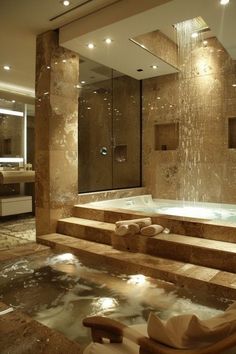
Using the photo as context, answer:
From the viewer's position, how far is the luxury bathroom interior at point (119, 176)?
6.41 ft

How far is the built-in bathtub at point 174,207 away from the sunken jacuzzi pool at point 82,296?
1687 millimetres

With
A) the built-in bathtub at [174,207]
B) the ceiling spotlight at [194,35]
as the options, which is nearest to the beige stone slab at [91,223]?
the built-in bathtub at [174,207]

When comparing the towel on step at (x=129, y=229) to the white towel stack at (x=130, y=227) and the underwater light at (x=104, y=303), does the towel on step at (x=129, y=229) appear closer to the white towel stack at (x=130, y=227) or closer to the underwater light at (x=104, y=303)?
the white towel stack at (x=130, y=227)

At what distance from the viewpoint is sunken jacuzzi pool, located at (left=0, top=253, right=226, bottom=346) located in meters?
1.88

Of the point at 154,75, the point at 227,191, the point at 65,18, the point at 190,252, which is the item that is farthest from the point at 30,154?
the point at 190,252

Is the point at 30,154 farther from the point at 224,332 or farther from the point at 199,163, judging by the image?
the point at 224,332

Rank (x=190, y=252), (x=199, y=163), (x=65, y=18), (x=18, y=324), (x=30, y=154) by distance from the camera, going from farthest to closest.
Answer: (x=30, y=154), (x=199, y=163), (x=65, y=18), (x=190, y=252), (x=18, y=324)

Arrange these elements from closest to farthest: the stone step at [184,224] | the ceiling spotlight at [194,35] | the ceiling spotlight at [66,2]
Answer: the stone step at [184,224] < the ceiling spotlight at [66,2] < the ceiling spotlight at [194,35]

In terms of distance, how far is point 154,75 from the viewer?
5.34 meters

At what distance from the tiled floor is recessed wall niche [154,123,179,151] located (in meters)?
2.86

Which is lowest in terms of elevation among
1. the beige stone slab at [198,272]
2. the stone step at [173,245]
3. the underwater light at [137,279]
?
the underwater light at [137,279]

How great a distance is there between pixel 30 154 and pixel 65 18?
12.1 feet

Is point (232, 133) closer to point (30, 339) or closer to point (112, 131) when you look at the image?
point (112, 131)

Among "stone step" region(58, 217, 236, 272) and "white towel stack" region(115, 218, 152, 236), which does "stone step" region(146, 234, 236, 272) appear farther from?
"white towel stack" region(115, 218, 152, 236)
